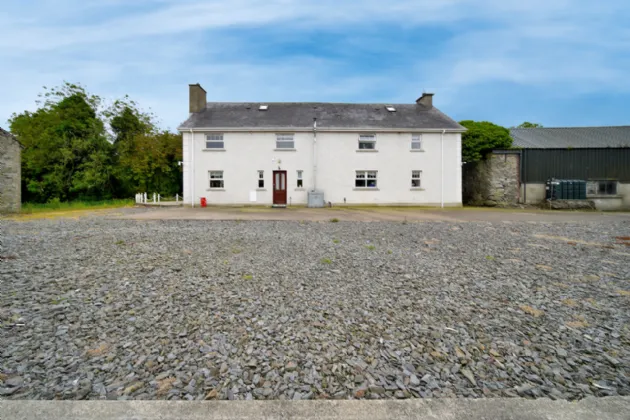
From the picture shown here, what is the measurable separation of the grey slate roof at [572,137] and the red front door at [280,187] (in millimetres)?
17663

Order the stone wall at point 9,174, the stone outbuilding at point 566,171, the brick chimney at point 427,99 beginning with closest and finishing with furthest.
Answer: the stone wall at point 9,174 → the stone outbuilding at point 566,171 → the brick chimney at point 427,99

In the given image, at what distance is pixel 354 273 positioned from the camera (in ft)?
15.4

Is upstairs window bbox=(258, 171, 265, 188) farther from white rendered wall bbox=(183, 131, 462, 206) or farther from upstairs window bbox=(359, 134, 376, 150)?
upstairs window bbox=(359, 134, 376, 150)

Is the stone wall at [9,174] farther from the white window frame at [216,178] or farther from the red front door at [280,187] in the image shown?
the red front door at [280,187]

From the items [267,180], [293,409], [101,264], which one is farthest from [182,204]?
[293,409]

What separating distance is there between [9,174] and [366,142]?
1996 centimetres

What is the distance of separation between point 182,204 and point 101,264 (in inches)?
701

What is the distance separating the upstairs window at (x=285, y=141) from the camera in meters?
21.6

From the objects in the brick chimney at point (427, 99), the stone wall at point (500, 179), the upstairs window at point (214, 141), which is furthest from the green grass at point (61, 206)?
the stone wall at point (500, 179)

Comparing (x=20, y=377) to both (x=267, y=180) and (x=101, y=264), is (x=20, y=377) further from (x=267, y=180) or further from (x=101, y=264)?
(x=267, y=180)

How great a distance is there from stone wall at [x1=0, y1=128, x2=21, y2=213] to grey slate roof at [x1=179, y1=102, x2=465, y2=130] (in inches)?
334

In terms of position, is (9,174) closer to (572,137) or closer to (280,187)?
(280,187)

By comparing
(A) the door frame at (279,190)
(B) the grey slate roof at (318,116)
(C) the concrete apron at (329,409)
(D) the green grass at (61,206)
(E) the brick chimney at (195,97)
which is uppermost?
(E) the brick chimney at (195,97)

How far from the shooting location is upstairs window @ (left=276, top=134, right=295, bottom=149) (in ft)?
70.9
